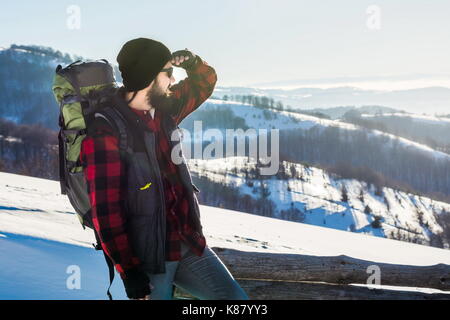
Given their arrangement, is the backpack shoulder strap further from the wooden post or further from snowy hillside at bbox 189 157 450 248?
snowy hillside at bbox 189 157 450 248

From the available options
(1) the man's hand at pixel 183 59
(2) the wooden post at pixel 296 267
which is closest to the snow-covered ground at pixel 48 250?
(2) the wooden post at pixel 296 267

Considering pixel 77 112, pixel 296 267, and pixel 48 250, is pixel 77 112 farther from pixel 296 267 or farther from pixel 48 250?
pixel 296 267

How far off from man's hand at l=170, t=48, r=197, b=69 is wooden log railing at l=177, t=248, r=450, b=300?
6.84 ft

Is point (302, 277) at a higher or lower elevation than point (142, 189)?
lower

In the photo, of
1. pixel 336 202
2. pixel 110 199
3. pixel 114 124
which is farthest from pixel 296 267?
pixel 336 202

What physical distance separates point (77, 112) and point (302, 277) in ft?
10.3

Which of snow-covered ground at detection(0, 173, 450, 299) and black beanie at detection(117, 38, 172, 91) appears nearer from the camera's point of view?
black beanie at detection(117, 38, 172, 91)

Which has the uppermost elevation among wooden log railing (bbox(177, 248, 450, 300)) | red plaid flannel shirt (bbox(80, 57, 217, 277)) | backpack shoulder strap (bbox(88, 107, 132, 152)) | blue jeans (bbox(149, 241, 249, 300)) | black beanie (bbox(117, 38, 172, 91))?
black beanie (bbox(117, 38, 172, 91))

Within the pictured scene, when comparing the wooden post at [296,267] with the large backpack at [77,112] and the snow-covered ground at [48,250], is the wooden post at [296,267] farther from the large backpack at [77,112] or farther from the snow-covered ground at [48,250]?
the large backpack at [77,112]

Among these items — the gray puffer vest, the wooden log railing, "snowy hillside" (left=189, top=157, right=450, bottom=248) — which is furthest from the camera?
"snowy hillside" (left=189, top=157, right=450, bottom=248)

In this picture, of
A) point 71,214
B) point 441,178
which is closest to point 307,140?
point 441,178

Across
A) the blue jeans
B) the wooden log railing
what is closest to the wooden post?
the wooden log railing

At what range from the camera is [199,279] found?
2.71 metres

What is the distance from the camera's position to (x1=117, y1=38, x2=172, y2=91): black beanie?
8.54 ft
